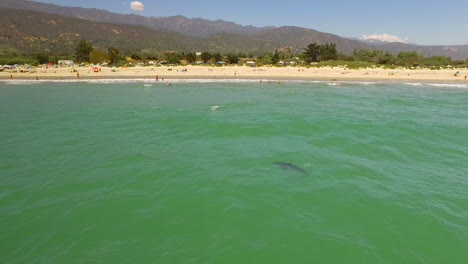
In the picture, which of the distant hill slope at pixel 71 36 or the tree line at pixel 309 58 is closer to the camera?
the tree line at pixel 309 58

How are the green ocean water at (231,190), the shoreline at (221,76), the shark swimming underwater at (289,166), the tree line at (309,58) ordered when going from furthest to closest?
the tree line at (309,58)
the shoreline at (221,76)
the shark swimming underwater at (289,166)
the green ocean water at (231,190)

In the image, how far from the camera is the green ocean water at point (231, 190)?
7.00m

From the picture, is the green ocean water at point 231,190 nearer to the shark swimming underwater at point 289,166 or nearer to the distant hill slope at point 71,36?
the shark swimming underwater at point 289,166

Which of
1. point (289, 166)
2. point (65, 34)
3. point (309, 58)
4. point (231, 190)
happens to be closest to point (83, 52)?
point (309, 58)

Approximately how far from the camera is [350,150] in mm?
13820

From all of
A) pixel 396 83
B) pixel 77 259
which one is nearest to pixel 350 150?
pixel 77 259

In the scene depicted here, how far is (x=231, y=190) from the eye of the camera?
9750 mm

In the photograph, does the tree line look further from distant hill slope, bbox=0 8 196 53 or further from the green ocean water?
the green ocean water

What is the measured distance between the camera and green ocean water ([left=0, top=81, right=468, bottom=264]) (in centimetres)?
700

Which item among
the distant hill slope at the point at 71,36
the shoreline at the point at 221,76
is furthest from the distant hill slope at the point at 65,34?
the shoreline at the point at 221,76

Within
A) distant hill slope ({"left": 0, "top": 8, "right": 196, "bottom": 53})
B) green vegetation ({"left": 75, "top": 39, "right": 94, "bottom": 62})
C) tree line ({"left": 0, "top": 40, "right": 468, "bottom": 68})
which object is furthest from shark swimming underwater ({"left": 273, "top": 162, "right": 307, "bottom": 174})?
distant hill slope ({"left": 0, "top": 8, "right": 196, "bottom": 53})

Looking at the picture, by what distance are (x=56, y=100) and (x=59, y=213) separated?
2402 cm

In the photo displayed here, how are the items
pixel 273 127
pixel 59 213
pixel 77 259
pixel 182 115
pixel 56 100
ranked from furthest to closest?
1. pixel 56 100
2. pixel 182 115
3. pixel 273 127
4. pixel 59 213
5. pixel 77 259

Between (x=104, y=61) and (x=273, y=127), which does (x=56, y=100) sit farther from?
(x=104, y=61)
